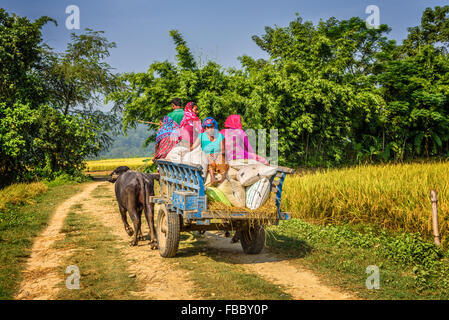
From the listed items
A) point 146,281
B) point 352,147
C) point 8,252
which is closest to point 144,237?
point 8,252

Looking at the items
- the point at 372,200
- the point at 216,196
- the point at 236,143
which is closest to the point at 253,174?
the point at 216,196

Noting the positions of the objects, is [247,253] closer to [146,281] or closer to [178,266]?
[178,266]

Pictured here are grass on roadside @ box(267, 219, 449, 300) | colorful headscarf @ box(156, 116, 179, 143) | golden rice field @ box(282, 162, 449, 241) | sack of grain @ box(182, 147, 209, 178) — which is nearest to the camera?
grass on roadside @ box(267, 219, 449, 300)

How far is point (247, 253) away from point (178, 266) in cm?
137

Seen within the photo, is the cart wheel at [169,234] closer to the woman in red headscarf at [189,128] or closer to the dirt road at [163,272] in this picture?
the dirt road at [163,272]

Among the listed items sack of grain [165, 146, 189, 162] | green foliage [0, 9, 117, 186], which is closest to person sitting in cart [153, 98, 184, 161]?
sack of grain [165, 146, 189, 162]

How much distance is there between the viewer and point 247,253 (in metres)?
6.83

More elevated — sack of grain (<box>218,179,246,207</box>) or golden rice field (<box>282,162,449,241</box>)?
sack of grain (<box>218,179,246,207</box>)

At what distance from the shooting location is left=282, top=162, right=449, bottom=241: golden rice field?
23.8ft

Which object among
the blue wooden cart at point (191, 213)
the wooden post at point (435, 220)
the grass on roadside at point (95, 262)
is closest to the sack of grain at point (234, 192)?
the blue wooden cart at point (191, 213)

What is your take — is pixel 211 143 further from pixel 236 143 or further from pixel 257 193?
pixel 257 193

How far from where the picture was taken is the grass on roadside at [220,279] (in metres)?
4.65

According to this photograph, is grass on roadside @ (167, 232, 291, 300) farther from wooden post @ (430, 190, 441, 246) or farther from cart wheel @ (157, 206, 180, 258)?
wooden post @ (430, 190, 441, 246)

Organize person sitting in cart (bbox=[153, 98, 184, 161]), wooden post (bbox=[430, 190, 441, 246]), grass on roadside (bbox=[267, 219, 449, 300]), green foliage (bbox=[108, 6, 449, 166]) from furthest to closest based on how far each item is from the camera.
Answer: green foliage (bbox=[108, 6, 449, 166]), person sitting in cart (bbox=[153, 98, 184, 161]), wooden post (bbox=[430, 190, 441, 246]), grass on roadside (bbox=[267, 219, 449, 300])
